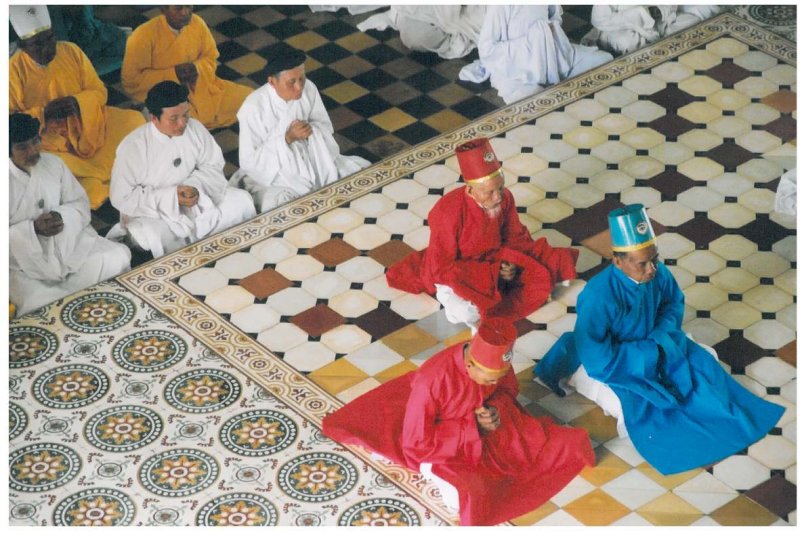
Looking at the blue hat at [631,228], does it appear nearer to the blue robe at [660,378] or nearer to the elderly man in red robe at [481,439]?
the blue robe at [660,378]

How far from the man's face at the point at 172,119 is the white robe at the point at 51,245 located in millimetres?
580

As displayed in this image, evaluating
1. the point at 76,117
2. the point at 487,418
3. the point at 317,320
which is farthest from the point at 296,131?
the point at 487,418

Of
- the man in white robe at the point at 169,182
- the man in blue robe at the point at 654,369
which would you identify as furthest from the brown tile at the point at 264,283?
the man in blue robe at the point at 654,369

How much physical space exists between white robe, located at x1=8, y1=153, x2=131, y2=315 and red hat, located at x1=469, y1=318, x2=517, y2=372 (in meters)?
2.77

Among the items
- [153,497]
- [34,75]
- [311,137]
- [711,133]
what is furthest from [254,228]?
[711,133]

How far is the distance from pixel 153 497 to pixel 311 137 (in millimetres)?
2918

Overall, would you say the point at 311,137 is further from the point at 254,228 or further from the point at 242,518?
the point at 242,518

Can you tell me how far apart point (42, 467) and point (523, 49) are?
470cm

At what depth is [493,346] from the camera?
22.4 feet

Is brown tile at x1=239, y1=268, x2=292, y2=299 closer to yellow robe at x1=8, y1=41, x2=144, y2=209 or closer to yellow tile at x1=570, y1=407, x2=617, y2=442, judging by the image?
yellow robe at x1=8, y1=41, x2=144, y2=209

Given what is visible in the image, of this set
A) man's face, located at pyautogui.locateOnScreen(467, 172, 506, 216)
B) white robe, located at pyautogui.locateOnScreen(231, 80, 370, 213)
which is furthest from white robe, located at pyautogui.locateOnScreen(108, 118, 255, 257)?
man's face, located at pyautogui.locateOnScreen(467, 172, 506, 216)

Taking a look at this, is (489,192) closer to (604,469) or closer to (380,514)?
(604,469)

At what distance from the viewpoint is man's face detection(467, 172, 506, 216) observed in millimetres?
8086

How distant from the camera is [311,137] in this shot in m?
9.47
